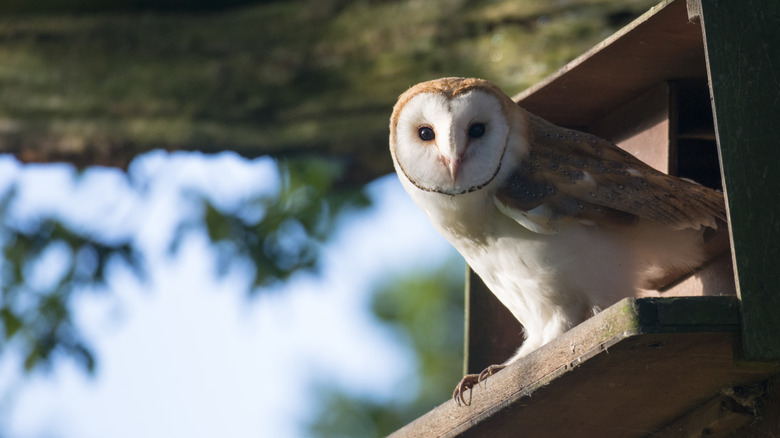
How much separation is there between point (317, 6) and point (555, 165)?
1725 millimetres

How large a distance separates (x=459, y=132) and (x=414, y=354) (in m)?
4.54

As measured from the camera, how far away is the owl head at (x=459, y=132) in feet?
7.11

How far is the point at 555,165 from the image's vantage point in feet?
7.06

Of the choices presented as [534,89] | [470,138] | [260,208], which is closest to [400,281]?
[260,208]

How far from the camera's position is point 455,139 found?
86.1 inches

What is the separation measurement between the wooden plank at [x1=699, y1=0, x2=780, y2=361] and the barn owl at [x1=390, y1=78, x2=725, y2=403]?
1.16 ft

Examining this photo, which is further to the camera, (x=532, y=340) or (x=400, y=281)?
(x=400, y=281)

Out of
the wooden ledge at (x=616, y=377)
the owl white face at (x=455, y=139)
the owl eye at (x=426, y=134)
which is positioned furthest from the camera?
the owl eye at (x=426, y=134)

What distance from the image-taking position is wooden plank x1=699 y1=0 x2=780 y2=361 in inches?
62.9

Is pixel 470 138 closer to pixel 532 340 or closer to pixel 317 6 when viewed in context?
pixel 532 340

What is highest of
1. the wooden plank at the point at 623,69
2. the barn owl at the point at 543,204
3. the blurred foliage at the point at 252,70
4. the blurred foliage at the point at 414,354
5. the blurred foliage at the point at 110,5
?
the blurred foliage at the point at 110,5

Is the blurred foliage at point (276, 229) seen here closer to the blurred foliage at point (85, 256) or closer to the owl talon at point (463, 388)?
the blurred foliage at point (85, 256)

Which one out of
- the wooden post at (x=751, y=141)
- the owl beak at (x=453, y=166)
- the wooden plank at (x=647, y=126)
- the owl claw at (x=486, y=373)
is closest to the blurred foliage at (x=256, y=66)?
the wooden plank at (x=647, y=126)

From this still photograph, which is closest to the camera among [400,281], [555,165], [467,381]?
[467,381]
